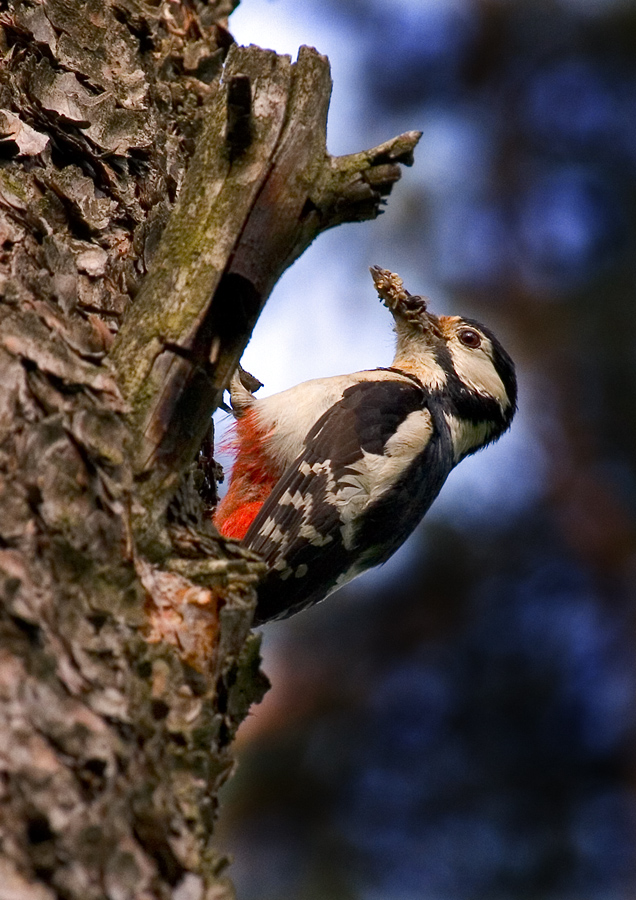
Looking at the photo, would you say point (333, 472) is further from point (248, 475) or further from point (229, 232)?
point (229, 232)

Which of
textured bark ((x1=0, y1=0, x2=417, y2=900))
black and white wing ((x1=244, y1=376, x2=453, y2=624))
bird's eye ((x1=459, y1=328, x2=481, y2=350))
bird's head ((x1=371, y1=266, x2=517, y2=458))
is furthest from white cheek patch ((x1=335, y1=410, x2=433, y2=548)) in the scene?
textured bark ((x1=0, y1=0, x2=417, y2=900))

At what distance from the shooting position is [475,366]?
4418mm

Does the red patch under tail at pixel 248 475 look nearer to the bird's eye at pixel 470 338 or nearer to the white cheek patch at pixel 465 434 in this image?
the white cheek patch at pixel 465 434

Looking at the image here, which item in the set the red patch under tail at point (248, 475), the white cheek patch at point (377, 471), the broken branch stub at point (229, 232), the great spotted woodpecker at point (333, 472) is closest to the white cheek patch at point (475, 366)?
the great spotted woodpecker at point (333, 472)

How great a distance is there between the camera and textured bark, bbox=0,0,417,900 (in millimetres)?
1443

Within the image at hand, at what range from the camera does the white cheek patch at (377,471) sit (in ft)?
12.1

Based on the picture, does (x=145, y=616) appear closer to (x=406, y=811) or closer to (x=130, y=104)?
(x=130, y=104)

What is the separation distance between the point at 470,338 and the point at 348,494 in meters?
1.10

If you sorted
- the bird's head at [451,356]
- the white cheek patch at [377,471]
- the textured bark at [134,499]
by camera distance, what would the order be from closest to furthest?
the textured bark at [134,499], the white cheek patch at [377,471], the bird's head at [451,356]

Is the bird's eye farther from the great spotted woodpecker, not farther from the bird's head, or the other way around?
the great spotted woodpecker

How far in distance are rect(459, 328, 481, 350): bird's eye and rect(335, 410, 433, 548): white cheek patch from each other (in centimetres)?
59

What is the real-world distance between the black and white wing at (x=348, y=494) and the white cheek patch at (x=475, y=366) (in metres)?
0.38

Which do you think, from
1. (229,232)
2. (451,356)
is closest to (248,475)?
(451,356)

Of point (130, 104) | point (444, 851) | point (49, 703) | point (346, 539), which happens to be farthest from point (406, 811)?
point (49, 703)
